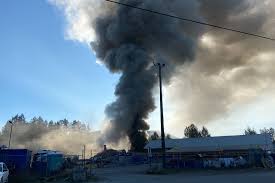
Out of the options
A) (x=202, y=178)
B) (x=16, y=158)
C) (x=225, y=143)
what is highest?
(x=225, y=143)

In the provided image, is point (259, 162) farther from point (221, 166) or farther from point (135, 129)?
point (135, 129)

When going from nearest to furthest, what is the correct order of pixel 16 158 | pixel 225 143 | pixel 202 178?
pixel 202 178 < pixel 16 158 < pixel 225 143

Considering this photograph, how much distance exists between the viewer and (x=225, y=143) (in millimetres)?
68562

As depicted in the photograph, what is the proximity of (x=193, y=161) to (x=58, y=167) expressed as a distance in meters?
15.2

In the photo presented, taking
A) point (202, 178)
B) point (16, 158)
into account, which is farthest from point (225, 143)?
point (16, 158)

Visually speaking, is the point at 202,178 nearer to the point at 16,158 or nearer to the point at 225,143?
the point at 16,158

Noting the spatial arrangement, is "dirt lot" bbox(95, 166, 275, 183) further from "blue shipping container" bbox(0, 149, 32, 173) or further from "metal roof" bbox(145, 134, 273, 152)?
"metal roof" bbox(145, 134, 273, 152)

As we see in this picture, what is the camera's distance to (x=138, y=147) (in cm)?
6925

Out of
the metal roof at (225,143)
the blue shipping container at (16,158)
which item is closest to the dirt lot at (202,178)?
the blue shipping container at (16,158)

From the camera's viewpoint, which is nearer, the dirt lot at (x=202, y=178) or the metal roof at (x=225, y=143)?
the dirt lot at (x=202, y=178)

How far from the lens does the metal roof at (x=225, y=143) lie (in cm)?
6436

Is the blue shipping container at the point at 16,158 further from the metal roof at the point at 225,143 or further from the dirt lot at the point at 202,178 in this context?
the metal roof at the point at 225,143

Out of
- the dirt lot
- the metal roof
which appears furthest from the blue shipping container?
the metal roof

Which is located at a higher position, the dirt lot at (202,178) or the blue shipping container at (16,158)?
the blue shipping container at (16,158)
